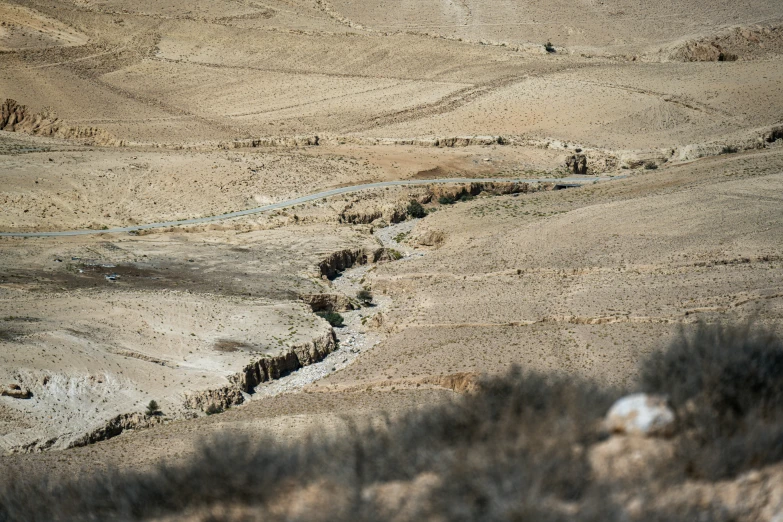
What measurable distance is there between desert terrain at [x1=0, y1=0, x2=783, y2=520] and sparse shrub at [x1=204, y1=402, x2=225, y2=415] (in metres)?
0.25

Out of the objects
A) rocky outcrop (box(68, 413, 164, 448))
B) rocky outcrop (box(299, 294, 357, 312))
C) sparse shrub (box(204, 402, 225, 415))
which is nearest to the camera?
rocky outcrop (box(68, 413, 164, 448))

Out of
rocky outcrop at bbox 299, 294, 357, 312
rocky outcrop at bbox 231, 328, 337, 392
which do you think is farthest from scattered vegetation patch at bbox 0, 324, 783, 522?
rocky outcrop at bbox 299, 294, 357, 312

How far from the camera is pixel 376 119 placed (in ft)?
179

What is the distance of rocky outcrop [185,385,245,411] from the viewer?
968 inches

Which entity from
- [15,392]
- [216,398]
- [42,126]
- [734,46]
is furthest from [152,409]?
[734,46]

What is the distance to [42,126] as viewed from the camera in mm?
53594

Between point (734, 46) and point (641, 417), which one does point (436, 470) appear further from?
point (734, 46)

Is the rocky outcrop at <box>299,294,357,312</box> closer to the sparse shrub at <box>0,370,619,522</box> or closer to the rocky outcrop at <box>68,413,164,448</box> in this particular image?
the rocky outcrop at <box>68,413,164,448</box>

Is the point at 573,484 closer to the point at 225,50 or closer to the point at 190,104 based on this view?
the point at 190,104

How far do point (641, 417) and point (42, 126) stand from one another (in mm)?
48483

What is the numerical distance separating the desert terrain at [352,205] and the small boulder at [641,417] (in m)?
1.04

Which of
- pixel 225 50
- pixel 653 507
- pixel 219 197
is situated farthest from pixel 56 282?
pixel 225 50

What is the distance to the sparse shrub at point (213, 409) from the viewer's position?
2452 centimetres

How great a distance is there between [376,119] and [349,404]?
34.0m
